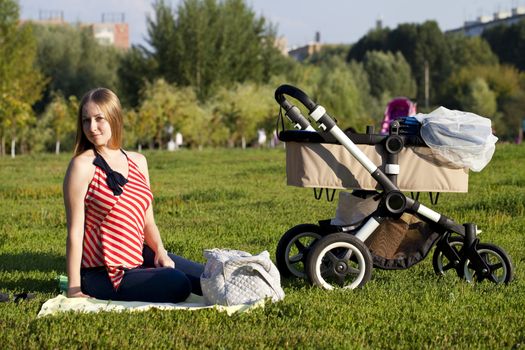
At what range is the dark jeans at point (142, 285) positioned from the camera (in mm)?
5930

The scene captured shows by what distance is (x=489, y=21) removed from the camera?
139 meters

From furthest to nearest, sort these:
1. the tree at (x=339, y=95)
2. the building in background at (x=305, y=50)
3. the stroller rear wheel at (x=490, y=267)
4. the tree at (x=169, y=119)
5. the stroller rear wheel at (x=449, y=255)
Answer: the building in background at (x=305, y=50), the tree at (x=339, y=95), the tree at (x=169, y=119), the stroller rear wheel at (x=449, y=255), the stroller rear wheel at (x=490, y=267)

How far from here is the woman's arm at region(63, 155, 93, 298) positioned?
5.77m

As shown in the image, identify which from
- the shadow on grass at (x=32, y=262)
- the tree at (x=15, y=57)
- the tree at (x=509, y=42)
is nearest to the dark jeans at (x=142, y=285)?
the shadow on grass at (x=32, y=262)

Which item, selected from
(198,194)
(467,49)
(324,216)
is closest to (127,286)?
(324,216)

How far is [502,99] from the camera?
86250 millimetres

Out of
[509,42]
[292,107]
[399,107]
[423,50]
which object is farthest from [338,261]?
[509,42]

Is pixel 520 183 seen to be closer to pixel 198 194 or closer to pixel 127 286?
pixel 198 194

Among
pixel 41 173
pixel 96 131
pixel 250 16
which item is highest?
pixel 250 16

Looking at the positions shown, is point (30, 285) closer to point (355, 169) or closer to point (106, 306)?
point (106, 306)

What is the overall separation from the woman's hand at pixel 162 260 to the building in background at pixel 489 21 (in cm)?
12999

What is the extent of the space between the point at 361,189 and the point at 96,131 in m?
1.86

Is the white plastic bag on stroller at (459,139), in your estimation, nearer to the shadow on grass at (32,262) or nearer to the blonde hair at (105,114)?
the blonde hair at (105,114)

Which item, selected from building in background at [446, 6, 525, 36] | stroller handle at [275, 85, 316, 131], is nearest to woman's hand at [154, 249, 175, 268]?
stroller handle at [275, 85, 316, 131]
